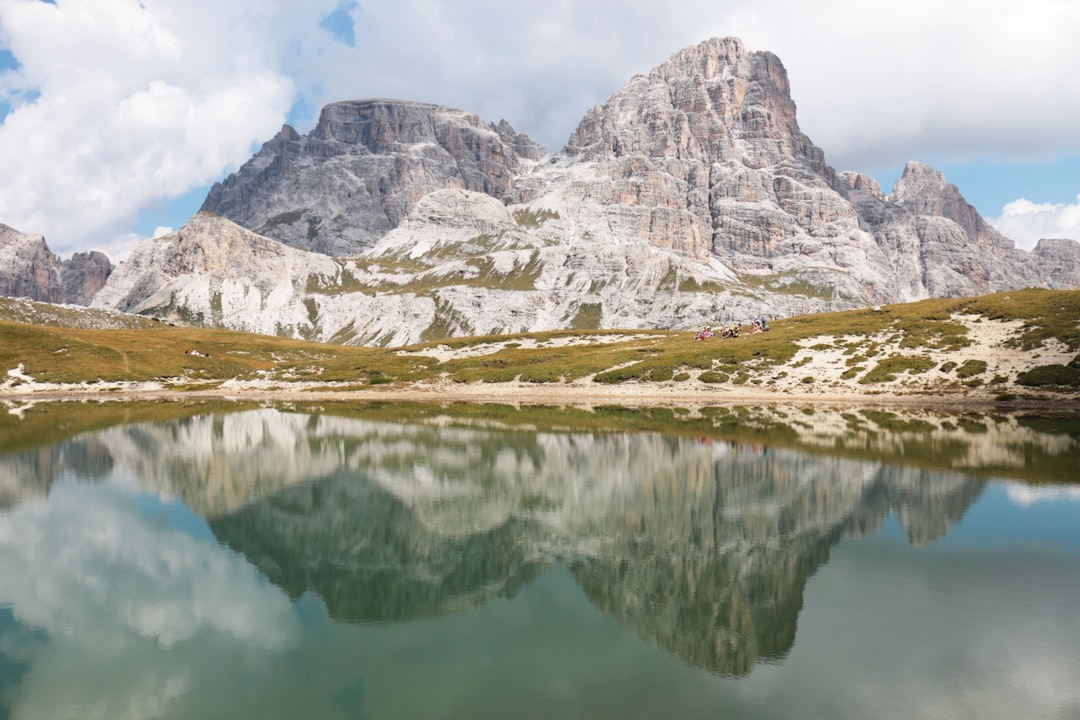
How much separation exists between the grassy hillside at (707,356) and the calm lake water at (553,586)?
35314 millimetres

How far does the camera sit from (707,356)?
8906 cm

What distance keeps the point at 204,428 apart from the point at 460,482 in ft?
119

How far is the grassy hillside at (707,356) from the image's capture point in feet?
234

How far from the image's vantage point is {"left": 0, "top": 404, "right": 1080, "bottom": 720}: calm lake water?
43.7 ft

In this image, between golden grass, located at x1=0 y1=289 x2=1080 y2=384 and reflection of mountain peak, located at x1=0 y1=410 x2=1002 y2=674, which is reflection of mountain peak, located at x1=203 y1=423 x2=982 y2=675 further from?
golden grass, located at x1=0 y1=289 x2=1080 y2=384

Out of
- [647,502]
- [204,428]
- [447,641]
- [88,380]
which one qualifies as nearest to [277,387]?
[88,380]

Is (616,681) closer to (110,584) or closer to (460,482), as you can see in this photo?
(110,584)

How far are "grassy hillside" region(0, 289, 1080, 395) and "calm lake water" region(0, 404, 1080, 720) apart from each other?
35.3 m

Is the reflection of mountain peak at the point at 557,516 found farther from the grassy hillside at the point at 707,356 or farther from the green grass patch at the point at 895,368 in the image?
the grassy hillside at the point at 707,356

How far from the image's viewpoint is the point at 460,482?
3378 cm

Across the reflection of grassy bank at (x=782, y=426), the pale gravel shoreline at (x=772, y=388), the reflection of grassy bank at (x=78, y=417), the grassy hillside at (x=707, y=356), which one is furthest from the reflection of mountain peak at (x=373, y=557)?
the grassy hillside at (x=707, y=356)

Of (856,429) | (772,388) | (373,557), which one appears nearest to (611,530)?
(373,557)

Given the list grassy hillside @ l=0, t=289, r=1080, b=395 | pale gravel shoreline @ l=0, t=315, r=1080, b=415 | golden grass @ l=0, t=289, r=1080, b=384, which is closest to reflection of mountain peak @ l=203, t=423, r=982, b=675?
pale gravel shoreline @ l=0, t=315, r=1080, b=415

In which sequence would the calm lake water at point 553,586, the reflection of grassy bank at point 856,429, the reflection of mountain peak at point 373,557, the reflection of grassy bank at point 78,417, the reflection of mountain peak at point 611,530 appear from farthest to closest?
the reflection of grassy bank at point 78,417
the reflection of grassy bank at point 856,429
the reflection of mountain peak at point 373,557
the reflection of mountain peak at point 611,530
the calm lake water at point 553,586
